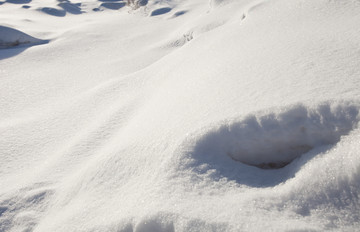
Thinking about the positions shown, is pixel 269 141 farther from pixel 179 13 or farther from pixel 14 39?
pixel 179 13

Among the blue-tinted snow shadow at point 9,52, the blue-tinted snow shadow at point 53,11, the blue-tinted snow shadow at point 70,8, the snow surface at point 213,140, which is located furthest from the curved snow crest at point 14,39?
the blue-tinted snow shadow at point 70,8

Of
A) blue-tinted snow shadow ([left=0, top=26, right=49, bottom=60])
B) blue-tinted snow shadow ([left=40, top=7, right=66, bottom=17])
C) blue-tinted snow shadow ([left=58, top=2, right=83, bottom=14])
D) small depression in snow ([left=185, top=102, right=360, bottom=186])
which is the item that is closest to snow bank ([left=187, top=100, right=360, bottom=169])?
small depression in snow ([left=185, top=102, right=360, bottom=186])

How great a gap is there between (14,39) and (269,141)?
431 centimetres

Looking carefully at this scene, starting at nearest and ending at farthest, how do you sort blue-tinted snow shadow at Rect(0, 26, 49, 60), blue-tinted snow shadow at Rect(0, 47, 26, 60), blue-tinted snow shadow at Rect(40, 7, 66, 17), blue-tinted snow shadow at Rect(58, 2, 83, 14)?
1. blue-tinted snow shadow at Rect(0, 47, 26, 60)
2. blue-tinted snow shadow at Rect(0, 26, 49, 60)
3. blue-tinted snow shadow at Rect(40, 7, 66, 17)
4. blue-tinted snow shadow at Rect(58, 2, 83, 14)

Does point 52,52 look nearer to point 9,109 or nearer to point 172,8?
point 9,109

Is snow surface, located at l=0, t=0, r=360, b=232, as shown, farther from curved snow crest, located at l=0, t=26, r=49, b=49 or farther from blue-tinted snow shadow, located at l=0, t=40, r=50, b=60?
curved snow crest, located at l=0, t=26, r=49, b=49

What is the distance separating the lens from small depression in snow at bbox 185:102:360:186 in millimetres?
813

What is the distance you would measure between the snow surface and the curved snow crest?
210 cm

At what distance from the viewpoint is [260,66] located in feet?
4.24

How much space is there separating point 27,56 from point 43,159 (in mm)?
2584

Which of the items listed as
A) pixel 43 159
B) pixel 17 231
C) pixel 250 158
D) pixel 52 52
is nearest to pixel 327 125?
pixel 250 158

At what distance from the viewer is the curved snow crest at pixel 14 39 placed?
12.9 feet

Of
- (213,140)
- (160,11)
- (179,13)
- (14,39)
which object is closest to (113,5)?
(160,11)

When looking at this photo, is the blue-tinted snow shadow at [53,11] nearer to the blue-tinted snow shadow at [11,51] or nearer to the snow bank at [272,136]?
the blue-tinted snow shadow at [11,51]
